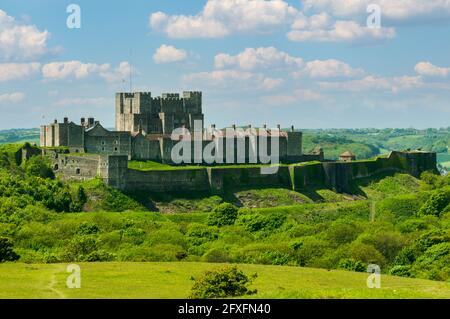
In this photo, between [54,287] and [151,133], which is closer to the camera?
[54,287]

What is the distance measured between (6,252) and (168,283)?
37.9 feet

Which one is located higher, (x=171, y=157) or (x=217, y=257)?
(x=171, y=157)

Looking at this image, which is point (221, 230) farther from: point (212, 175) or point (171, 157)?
point (171, 157)

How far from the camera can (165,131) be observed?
88.1 meters

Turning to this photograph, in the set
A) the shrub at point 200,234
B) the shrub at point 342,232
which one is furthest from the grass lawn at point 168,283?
the shrub at point 200,234

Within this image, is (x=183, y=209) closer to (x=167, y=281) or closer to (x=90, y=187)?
(x=90, y=187)

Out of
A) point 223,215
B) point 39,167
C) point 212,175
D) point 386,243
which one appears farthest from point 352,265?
point 39,167

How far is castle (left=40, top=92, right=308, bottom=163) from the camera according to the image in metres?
77.9

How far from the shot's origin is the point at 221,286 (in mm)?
31438

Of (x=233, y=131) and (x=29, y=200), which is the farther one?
(x=233, y=131)

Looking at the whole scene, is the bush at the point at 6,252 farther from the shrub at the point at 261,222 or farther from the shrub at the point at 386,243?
the shrub at the point at 261,222

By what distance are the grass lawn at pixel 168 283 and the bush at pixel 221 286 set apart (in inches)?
31.3
